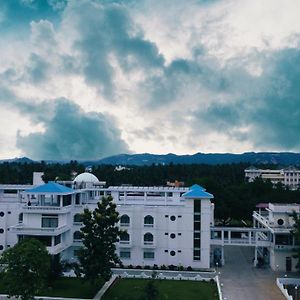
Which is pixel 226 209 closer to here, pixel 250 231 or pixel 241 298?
pixel 250 231

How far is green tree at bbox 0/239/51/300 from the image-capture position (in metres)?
23.4

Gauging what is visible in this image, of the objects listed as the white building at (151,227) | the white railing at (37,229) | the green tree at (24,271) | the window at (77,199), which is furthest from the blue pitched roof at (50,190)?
the green tree at (24,271)

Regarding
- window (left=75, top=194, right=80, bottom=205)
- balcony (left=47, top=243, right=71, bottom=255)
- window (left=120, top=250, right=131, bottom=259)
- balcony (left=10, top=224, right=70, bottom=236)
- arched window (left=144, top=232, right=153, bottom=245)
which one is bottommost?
window (left=120, top=250, right=131, bottom=259)

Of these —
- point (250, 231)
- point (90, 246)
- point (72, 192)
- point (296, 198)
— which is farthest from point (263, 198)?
point (90, 246)

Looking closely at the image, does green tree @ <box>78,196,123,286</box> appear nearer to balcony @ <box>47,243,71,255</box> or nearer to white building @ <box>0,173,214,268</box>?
balcony @ <box>47,243,71,255</box>

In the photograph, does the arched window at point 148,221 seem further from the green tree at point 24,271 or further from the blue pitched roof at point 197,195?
the green tree at point 24,271

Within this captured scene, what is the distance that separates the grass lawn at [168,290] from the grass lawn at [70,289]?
1.23 m

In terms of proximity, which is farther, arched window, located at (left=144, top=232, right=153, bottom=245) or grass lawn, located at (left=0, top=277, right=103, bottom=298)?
arched window, located at (left=144, top=232, right=153, bottom=245)

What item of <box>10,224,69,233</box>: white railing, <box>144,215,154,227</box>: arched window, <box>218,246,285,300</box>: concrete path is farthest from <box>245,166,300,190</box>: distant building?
<box>10,224,69,233</box>: white railing

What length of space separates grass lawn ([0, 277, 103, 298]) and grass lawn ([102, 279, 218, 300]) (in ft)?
4.04

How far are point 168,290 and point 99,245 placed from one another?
→ 5.18 m

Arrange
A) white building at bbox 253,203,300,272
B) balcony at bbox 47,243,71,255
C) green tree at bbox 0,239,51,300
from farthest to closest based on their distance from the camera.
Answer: white building at bbox 253,203,300,272 < balcony at bbox 47,243,71,255 < green tree at bbox 0,239,51,300

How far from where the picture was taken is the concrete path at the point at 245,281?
2795 centimetres

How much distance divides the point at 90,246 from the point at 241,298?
944 cm
